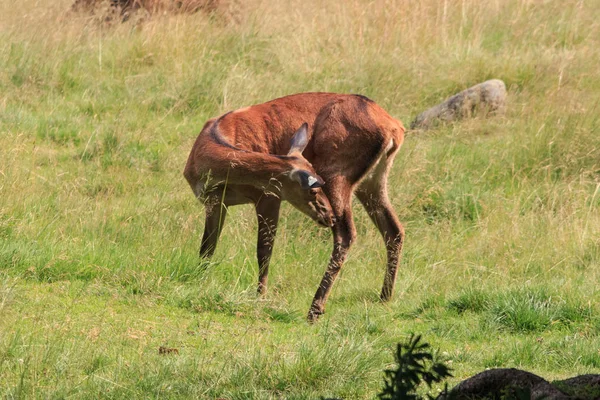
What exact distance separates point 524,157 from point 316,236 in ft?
8.80

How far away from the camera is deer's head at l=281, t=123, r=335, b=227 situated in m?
7.18

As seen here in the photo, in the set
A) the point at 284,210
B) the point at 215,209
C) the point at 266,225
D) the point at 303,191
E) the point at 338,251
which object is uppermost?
the point at 303,191

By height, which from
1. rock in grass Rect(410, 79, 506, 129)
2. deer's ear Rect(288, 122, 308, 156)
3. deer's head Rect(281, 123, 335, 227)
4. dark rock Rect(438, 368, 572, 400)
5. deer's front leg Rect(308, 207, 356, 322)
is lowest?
rock in grass Rect(410, 79, 506, 129)

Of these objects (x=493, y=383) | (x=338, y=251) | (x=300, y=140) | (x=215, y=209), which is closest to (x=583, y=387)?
(x=493, y=383)

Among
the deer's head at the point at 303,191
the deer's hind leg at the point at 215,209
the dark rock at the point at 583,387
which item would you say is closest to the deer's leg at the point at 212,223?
the deer's hind leg at the point at 215,209

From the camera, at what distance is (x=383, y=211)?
314 inches

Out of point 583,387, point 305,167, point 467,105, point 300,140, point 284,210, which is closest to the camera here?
point 583,387

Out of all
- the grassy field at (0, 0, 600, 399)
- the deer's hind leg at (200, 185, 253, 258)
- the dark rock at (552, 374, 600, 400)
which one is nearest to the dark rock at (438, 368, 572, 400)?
the dark rock at (552, 374, 600, 400)

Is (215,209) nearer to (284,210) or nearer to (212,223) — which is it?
(212,223)

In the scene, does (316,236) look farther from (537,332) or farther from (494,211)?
(537,332)

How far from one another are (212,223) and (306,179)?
1.04 m

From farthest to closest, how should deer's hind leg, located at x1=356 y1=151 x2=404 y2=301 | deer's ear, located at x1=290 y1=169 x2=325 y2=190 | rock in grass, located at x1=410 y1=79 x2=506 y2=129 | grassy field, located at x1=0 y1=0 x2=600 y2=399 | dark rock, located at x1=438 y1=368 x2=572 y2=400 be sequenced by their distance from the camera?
rock in grass, located at x1=410 y1=79 x2=506 y2=129, deer's hind leg, located at x1=356 y1=151 x2=404 y2=301, deer's ear, located at x1=290 y1=169 x2=325 y2=190, grassy field, located at x1=0 y1=0 x2=600 y2=399, dark rock, located at x1=438 y1=368 x2=572 y2=400

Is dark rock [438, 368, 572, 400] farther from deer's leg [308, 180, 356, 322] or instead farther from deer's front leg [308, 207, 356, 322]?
deer's leg [308, 180, 356, 322]

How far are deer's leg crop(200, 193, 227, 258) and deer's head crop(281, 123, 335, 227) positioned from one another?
54 cm
